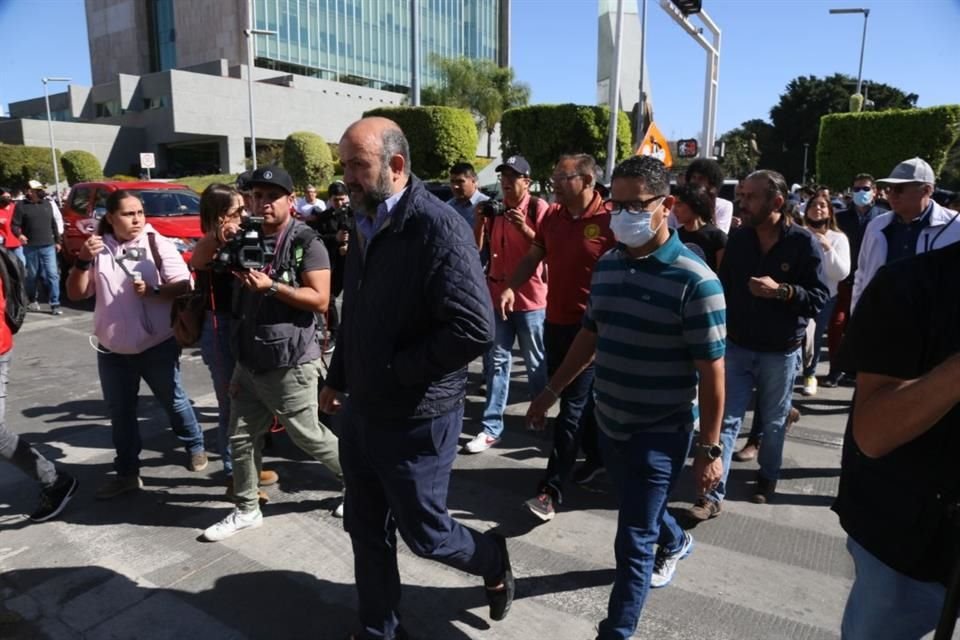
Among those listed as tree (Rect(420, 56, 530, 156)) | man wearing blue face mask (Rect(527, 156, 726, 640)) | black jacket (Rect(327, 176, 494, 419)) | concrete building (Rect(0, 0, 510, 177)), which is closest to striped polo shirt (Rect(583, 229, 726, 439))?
man wearing blue face mask (Rect(527, 156, 726, 640))

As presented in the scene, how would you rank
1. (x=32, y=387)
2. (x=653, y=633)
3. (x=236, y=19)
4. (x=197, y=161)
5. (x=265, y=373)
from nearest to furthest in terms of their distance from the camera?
1. (x=653, y=633)
2. (x=265, y=373)
3. (x=32, y=387)
4. (x=197, y=161)
5. (x=236, y=19)

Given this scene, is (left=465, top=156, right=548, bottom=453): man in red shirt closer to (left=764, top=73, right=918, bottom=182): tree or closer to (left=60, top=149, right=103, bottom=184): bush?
(left=60, top=149, right=103, bottom=184): bush

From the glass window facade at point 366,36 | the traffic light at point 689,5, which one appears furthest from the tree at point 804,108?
the traffic light at point 689,5

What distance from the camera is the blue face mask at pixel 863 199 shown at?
7992 mm

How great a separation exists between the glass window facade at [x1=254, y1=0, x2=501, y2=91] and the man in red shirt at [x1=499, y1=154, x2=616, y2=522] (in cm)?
5817

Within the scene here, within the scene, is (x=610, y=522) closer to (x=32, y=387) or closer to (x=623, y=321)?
(x=623, y=321)

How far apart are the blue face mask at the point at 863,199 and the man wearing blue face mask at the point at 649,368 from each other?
655cm

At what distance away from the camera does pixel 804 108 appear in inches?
2286

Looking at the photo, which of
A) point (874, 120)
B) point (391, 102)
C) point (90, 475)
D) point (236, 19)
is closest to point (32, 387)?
point (90, 475)

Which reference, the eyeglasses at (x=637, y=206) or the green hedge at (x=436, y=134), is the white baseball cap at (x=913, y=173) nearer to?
the eyeglasses at (x=637, y=206)

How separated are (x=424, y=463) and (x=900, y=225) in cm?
395

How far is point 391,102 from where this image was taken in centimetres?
6975

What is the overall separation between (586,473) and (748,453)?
128cm

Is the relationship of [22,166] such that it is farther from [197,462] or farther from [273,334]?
[273,334]
